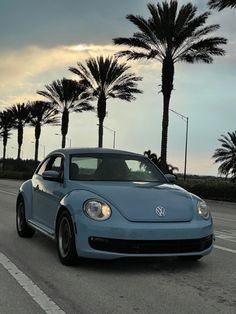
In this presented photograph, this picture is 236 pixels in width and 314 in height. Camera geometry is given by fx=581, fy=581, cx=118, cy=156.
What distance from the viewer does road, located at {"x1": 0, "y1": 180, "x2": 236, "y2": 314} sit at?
5.67 m

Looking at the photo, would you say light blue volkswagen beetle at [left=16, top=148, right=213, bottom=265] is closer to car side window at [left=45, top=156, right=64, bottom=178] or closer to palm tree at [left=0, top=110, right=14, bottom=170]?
car side window at [left=45, top=156, right=64, bottom=178]

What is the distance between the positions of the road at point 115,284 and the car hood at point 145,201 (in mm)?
729

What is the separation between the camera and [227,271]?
24.7ft

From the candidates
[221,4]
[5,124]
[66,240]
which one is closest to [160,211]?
[66,240]

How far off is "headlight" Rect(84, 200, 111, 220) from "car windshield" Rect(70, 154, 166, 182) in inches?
42.2

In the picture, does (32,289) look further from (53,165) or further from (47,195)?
(53,165)

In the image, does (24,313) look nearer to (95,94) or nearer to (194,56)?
(194,56)

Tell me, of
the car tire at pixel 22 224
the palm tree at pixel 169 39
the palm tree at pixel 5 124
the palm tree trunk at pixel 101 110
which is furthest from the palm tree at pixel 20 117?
the car tire at pixel 22 224

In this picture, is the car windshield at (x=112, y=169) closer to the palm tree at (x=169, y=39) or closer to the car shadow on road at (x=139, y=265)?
the car shadow on road at (x=139, y=265)

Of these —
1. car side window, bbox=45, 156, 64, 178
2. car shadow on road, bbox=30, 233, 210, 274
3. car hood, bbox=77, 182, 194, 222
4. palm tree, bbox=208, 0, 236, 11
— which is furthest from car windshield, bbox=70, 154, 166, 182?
palm tree, bbox=208, 0, 236, 11

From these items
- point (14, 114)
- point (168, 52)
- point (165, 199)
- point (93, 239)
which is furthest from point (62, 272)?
point (14, 114)

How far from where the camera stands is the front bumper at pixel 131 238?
696 cm

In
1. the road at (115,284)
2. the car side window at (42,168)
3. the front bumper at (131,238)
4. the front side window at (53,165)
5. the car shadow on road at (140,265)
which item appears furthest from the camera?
the car side window at (42,168)

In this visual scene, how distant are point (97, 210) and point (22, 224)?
3.58 m
